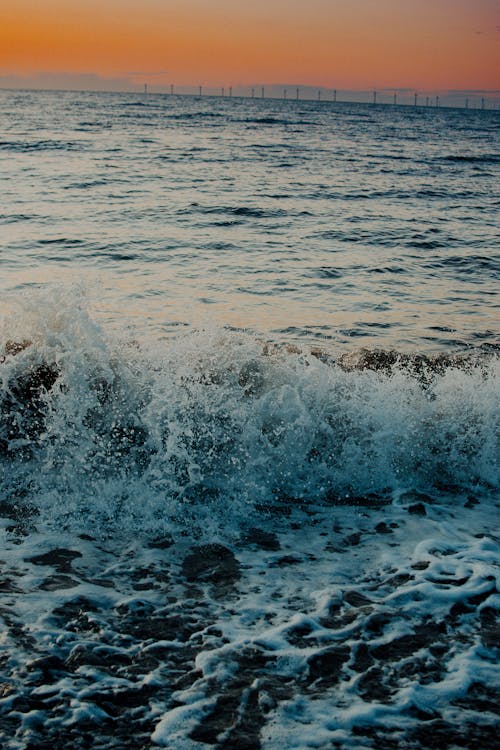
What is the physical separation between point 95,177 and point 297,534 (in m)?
21.7

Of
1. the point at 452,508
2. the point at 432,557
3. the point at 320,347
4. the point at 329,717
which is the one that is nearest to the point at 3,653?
the point at 329,717

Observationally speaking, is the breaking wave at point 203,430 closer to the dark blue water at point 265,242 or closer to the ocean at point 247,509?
the ocean at point 247,509

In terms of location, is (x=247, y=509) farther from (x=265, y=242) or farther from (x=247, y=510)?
(x=265, y=242)

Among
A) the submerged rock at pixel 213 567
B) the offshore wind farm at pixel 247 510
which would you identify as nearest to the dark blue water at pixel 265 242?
the offshore wind farm at pixel 247 510

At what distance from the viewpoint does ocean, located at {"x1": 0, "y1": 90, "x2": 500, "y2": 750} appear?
321 centimetres

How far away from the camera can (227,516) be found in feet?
16.9

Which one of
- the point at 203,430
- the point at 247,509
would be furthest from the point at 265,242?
the point at 247,509

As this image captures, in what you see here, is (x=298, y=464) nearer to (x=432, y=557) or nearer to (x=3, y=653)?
(x=432, y=557)

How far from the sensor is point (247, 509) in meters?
5.27

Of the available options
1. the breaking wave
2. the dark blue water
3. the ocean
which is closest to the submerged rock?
the ocean

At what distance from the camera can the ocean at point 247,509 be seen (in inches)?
126

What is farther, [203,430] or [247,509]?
[203,430]

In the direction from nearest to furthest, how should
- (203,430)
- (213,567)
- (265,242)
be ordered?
(213,567), (203,430), (265,242)

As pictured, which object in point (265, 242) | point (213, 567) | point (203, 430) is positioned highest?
point (265, 242)
